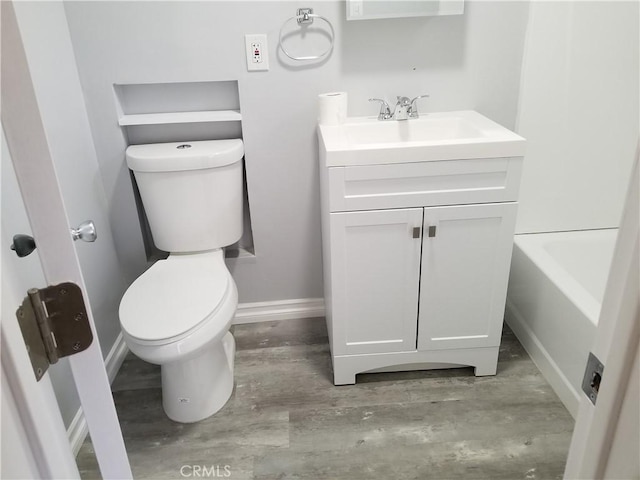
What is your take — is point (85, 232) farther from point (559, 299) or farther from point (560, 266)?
point (560, 266)

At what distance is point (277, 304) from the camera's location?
2.34m

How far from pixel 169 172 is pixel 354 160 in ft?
2.32

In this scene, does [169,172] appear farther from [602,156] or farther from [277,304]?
[602,156]

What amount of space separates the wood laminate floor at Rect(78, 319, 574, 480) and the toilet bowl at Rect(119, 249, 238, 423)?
0.09 meters

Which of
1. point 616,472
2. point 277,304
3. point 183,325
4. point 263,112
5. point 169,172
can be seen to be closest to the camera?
point 616,472

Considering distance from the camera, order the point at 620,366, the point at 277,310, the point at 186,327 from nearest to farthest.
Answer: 1. the point at 620,366
2. the point at 186,327
3. the point at 277,310

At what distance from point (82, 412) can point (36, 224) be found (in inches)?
49.7

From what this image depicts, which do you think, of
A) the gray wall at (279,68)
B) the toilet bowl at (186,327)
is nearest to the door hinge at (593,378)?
the toilet bowl at (186,327)

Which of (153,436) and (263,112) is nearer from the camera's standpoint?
(153,436)

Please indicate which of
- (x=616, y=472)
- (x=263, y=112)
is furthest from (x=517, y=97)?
(x=616, y=472)

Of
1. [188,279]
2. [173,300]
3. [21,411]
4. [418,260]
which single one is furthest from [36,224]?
[418,260]

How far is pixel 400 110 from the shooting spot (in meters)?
1.90

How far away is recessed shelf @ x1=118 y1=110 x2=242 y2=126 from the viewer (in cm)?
193

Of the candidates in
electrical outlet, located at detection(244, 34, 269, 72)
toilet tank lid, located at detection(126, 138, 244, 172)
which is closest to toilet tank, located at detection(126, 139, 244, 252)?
toilet tank lid, located at detection(126, 138, 244, 172)
